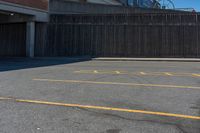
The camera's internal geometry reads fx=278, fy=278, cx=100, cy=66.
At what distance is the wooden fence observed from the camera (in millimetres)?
27219

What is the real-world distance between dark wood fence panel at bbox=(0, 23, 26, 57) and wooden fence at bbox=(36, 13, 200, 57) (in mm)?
2087

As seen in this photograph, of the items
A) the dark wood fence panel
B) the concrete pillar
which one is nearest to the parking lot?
the concrete pillar

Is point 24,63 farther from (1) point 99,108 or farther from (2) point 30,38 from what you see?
(1) point 99,108

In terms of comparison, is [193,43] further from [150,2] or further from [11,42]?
[150,2]

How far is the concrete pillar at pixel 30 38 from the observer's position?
29.3m

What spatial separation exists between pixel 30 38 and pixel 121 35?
9.64 metres

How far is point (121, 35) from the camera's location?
28.4m

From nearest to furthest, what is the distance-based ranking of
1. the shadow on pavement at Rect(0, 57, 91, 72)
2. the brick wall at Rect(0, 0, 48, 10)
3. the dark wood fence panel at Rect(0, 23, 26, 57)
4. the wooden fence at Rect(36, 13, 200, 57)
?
the shadow on pavement at Rect(0, 57, 91, 72) < the brick wall at Rect(0, 0, 48, 10) < the wooden fence at Rect(36, 13, 200, 57) < the dark wood fence panel at Rect(0, 23, 26, 57)

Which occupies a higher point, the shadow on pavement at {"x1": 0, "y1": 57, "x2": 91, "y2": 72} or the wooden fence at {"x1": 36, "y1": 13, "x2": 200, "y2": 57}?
the wooden fence at {"x1": 36, "y1": 13, "x2": 200, "y2": 57}

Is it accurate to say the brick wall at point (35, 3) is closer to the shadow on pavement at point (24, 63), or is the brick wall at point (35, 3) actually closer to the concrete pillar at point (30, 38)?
the concrete pillar at point (30, 38)

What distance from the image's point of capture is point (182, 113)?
19.4 ft

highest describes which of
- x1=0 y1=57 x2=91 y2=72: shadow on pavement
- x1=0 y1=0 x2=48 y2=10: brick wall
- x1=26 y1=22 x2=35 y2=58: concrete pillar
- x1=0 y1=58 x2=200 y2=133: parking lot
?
x1=0 y1=0 x2=48 y2=10: brick wall

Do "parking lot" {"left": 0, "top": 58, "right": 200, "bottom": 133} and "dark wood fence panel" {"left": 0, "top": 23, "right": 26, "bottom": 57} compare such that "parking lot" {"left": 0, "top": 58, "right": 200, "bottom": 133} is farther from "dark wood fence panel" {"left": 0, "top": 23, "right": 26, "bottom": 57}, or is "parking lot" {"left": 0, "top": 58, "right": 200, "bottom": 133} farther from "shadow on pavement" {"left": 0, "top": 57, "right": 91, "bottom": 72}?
"dark wood fence panel" {"left": 0, "top": 23, "right": 26, "bottom": 57}

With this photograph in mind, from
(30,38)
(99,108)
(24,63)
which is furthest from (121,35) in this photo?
(99,108)
